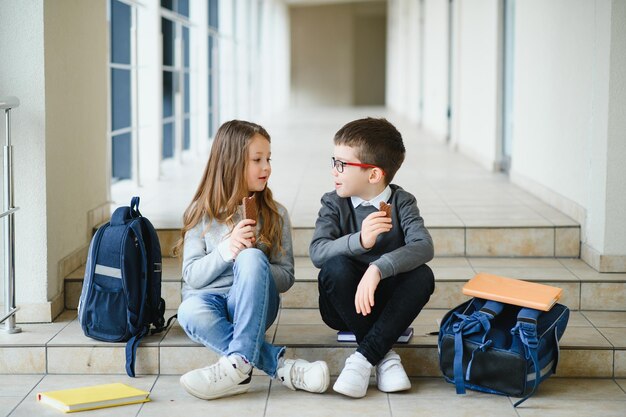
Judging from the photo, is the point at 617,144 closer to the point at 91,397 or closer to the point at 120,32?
the point at 91,397

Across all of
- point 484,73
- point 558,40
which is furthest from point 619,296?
point 484,73

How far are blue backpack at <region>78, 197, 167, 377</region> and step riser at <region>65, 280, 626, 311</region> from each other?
507 millimetres

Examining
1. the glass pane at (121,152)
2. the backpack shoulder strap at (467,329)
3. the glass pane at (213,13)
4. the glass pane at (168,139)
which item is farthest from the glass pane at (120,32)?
the glass pane at (213,13)

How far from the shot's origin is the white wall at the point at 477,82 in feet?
26.2

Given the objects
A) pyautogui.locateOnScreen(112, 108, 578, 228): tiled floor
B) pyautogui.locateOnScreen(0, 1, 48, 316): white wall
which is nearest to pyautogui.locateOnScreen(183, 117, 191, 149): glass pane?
pyautogui.locateOnScreen(112, 108, 578, 228): tiled floor

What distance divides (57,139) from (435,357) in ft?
5.91

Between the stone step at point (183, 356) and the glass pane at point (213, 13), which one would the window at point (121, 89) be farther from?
the glass pane at point (213, 13)

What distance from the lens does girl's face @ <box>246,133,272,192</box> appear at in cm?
335

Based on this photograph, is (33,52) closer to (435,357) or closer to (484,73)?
(435,357)

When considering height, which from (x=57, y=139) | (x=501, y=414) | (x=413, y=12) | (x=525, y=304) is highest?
(x=413, y=12)

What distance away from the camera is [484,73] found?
28.0 feet

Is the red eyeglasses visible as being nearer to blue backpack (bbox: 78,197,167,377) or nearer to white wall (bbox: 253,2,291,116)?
blue backpack (bbox: 78,197,167,377)

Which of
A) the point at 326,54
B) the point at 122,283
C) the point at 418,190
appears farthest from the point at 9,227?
the point at 326,54

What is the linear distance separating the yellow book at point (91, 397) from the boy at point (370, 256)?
27.5 inches
